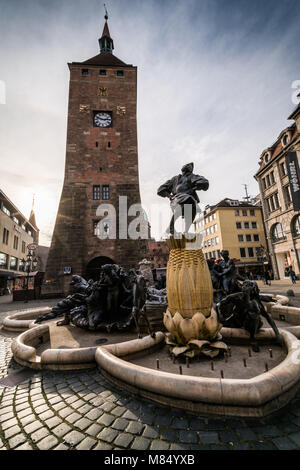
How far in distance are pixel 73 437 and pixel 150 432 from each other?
2.32 feet

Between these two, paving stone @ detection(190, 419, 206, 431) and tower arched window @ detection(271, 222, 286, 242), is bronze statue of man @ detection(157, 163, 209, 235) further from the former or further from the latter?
tower arched window @ detection(271, 222, 286, 242)

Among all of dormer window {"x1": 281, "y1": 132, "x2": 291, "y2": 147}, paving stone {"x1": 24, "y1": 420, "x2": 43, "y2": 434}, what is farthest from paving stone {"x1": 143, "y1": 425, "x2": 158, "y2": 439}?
dormer window {"x1": 281, "y1": 132, "x2": 291, "y2": 147}

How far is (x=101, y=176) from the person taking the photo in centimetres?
2080

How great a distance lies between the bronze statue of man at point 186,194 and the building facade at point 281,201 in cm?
2215

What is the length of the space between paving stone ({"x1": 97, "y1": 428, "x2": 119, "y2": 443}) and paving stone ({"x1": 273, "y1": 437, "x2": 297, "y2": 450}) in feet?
4.53

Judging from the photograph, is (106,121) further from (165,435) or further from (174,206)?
(165,435)

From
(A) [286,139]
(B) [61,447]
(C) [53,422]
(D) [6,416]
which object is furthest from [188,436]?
(A) [286,139]

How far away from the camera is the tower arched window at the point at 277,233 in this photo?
83.8 ft

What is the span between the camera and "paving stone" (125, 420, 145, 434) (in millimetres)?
2000

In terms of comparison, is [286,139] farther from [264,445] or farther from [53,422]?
[53,422]

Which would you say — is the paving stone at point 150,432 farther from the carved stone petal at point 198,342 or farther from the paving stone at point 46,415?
the carved stone petal at point 198,342

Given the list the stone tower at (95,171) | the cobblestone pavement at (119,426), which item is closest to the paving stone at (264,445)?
the cobblestone pavement at (119,426)

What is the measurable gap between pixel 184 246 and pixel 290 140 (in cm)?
2701
